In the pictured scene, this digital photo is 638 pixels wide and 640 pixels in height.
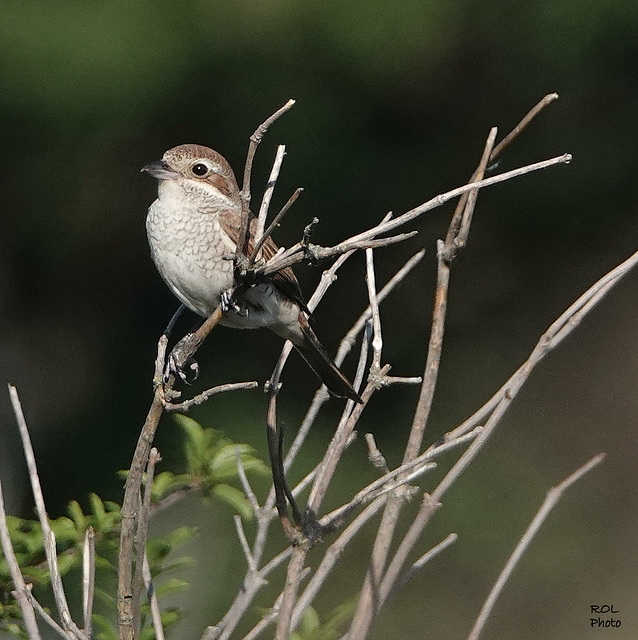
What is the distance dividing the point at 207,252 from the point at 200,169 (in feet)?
1.01

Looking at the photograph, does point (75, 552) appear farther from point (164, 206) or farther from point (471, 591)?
point (471, 591)

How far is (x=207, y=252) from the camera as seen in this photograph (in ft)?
8.72

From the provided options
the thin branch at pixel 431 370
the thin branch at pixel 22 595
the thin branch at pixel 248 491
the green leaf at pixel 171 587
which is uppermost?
the thin branch at pixel 431 370

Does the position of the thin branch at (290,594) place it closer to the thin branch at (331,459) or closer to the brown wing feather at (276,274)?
the thin branch at (331,459)

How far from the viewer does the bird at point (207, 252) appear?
2.64 meters

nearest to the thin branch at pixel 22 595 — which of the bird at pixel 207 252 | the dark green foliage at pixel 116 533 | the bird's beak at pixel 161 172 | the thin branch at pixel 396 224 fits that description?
the dark green foliage at pixel 116 533

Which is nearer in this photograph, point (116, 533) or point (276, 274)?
point (116, 533)

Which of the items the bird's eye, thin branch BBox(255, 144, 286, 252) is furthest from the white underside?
thin branch BBox(255, 144, 286, 252)

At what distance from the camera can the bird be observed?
264cm

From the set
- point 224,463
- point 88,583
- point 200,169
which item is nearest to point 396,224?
point 88,583

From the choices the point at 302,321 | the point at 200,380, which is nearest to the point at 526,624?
the point at 200,380

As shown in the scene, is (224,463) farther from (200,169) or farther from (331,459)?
(200,169)

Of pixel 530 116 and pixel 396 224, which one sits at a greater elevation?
pixel 530 116

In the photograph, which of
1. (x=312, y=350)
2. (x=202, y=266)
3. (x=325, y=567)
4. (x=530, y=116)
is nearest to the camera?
(x=325, y=567)
